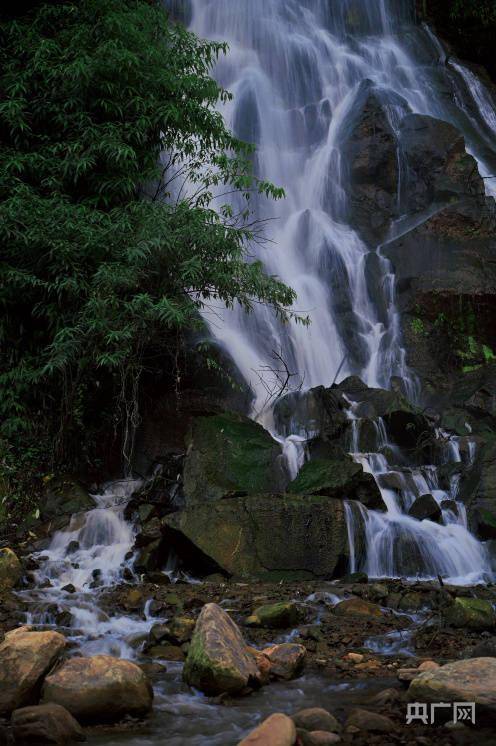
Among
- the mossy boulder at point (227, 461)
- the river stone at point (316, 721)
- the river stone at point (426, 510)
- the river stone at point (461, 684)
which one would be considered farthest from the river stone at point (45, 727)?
the river stone at point (426, 510)

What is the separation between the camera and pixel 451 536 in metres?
7.76

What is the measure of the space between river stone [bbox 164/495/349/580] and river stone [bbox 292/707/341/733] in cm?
324

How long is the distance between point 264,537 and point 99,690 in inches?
136

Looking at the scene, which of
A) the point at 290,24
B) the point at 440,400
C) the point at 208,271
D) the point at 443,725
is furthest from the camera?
the point at 290,24

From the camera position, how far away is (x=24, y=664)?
13.3 feet

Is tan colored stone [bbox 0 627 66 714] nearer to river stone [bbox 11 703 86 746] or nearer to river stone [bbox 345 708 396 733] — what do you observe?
river stone [bbox 11 703 86 746]

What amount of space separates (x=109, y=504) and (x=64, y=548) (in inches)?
40.0

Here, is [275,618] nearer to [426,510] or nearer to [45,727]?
[45,727]

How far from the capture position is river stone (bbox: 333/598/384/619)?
5.91 meters

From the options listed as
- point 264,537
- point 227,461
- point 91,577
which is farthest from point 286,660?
point 227,461

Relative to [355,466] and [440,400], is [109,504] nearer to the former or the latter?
[355,466]

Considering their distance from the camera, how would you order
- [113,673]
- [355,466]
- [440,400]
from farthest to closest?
1. [440,400]
2. [355,466]
3. [113,673]

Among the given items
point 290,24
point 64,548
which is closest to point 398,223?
point 290,24

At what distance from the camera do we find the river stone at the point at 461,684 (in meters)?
3.68
